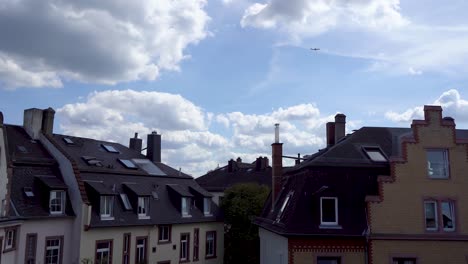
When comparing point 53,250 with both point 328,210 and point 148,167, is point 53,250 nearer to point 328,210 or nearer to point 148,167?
point 148,167

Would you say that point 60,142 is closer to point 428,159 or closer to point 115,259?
point 115,259

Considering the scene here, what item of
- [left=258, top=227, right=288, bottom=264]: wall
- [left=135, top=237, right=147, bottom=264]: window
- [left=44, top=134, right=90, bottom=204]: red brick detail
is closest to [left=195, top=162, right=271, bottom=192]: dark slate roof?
[left=135, top=237, right=147, bottom=264]: window

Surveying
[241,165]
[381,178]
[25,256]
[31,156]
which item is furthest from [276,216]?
[241,165]

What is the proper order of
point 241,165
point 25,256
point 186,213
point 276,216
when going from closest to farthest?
point 276,216, point 25,256, point 186,213, point 241,165

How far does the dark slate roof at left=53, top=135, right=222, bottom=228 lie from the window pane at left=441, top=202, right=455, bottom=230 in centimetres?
2230

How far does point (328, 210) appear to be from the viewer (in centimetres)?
2298

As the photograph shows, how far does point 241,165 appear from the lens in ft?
231

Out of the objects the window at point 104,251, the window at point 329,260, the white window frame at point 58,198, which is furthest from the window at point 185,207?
the window at point 329,260

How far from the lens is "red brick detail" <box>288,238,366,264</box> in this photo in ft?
73.3

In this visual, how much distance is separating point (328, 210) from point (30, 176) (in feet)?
69.7

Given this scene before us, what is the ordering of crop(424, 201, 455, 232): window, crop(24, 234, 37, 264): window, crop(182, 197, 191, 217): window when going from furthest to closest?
crop(182, 197, 191, 217): window, crop(24, 234, 37, 264): window, crop(424, 201, 455, 232): window

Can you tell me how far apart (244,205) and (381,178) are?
74.8 feet

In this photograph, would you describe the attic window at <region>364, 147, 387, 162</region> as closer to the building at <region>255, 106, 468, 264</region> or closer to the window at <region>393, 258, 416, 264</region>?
the building at <region>255, 106, 468, 264</region>

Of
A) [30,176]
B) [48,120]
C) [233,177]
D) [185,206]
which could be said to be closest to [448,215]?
[185,206]
